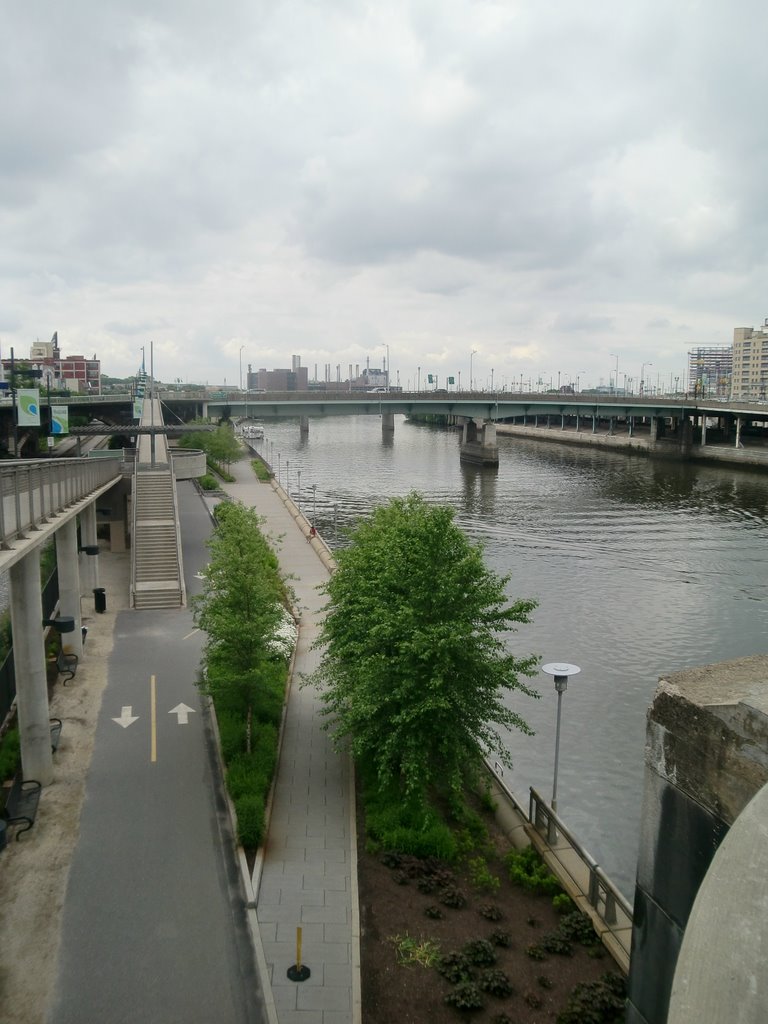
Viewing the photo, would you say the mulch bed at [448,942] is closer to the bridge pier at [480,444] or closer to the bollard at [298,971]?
the bollard at [298,971]

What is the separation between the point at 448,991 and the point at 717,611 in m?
23.9

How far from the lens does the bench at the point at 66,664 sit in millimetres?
19359

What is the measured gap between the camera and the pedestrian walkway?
30.4 feet

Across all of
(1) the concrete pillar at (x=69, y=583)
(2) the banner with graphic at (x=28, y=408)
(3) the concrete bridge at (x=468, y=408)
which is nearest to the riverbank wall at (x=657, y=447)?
(3) the concrete bridge at (x=468, y=408)

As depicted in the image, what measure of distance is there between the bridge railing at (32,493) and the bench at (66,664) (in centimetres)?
387

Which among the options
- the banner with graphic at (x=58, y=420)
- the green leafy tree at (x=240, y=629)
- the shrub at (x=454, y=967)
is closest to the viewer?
the shrub at (x=454, y=967)

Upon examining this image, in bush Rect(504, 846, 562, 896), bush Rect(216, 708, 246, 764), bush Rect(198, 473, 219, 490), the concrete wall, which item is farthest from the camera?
bush Rect(198, 473, 219, 490)

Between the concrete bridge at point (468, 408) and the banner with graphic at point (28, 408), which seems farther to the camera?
the concrete bridge at point (468, 408)

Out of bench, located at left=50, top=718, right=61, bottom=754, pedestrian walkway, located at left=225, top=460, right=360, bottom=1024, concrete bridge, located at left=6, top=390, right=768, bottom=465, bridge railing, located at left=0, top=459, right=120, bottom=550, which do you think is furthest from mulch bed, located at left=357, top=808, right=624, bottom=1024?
concrete bridge, located at left=6, top=390, right=768, bottom=465

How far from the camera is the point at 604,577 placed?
35375 mm

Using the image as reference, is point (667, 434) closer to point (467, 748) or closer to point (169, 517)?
point (169, 517)

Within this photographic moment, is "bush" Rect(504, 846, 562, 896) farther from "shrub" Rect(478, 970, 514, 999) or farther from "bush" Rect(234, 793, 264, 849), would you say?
"bush" Rect(234, 793, 264, 849)

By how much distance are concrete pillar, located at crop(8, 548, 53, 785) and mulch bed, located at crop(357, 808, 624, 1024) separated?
5.90 meters

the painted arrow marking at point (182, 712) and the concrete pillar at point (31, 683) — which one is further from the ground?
the concrete pillar at point (31, 683)
